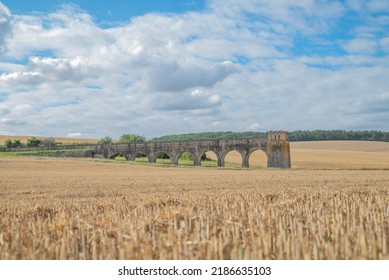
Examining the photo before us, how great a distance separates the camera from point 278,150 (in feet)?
179

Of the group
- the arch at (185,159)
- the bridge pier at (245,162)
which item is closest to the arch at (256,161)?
the bridge pier at (245,162)

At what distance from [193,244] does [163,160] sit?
63381mm

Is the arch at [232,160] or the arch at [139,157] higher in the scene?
the arch at [139,157]

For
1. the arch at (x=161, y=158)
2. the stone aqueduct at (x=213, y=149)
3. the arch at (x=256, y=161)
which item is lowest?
the arch at (x=256, y=161)

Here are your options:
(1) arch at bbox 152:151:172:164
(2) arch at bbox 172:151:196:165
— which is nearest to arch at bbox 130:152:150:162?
(1) arch at bbox 152:151:172:164

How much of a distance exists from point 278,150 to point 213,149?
9482mm

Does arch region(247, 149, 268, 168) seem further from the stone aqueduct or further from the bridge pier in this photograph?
the stone aqueduct

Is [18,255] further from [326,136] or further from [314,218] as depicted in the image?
[326,136]

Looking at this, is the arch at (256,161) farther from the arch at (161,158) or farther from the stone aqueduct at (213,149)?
the arch at (161,158)

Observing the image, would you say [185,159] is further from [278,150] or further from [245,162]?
[278,150]

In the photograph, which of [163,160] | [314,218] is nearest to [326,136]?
[163,160]

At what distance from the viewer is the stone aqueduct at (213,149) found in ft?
180

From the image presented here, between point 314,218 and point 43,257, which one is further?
point 314,218
